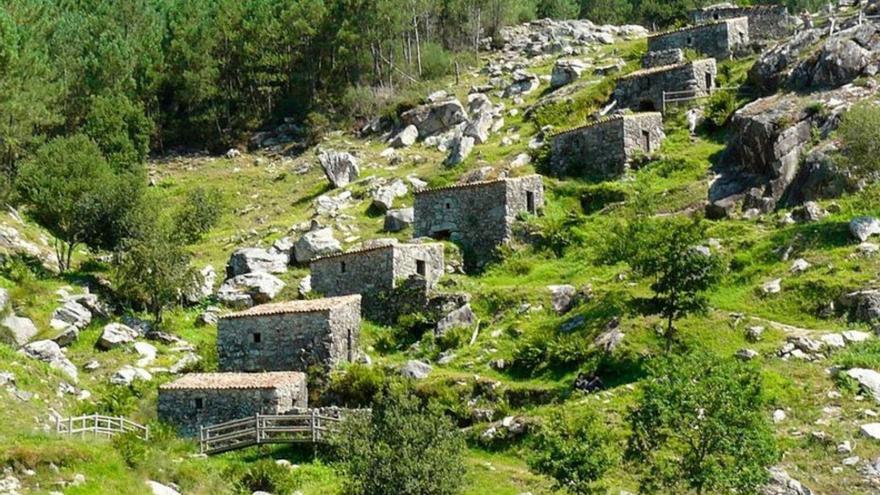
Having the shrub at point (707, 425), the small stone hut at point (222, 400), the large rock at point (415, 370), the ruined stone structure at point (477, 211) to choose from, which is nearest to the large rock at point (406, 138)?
the ruined stone structure at point (477, 211)

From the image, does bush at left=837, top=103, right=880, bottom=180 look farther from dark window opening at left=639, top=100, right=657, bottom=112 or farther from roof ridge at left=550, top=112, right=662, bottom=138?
dark window opening at left=639, top=100, right=657, bottom=112

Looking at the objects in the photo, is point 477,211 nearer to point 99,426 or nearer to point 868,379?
point 99,426

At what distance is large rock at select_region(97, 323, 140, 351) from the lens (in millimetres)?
52188

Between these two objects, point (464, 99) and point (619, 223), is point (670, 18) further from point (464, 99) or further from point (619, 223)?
point (619, 223)

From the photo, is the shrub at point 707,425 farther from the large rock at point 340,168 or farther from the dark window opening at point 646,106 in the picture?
the large rock at point 340,168

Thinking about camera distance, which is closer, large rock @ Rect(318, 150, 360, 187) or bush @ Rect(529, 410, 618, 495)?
bush @ Rect(529, 410, 618, 495)

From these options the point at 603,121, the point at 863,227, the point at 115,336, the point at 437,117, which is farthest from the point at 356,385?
the point at 437,117

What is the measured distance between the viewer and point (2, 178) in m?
67.5

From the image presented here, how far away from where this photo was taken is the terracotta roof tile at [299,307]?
4796 cm

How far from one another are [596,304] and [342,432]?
13851 mm

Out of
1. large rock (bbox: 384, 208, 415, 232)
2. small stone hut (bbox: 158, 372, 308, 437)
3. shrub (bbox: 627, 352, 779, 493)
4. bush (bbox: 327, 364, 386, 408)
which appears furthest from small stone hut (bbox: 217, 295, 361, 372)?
shrub (bbox: 627, 352, 779, 493)

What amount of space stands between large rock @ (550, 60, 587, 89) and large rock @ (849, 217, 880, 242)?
35495 mm

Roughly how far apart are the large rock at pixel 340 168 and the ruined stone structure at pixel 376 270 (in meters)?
18.8

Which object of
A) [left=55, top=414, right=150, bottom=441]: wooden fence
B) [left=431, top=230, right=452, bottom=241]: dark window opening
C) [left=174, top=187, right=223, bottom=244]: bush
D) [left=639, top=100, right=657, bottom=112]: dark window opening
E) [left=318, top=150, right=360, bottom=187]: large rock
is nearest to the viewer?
[left=55, top=414, right=150, bottom=441]: wooden fence
